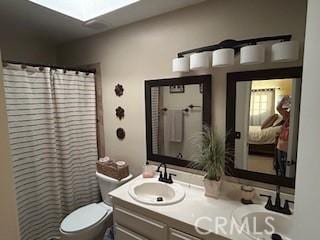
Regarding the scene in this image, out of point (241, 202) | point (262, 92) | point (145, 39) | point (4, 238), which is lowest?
point (241, 202)

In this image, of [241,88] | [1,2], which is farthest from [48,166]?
[241,88]

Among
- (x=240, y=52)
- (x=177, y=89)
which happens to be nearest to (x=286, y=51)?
(x=240, y=52)

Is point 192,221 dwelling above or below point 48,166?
below

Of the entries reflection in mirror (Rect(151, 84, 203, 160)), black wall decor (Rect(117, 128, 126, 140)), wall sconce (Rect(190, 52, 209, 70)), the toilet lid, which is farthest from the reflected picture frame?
the toilet lid

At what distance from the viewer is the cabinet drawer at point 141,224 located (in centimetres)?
144

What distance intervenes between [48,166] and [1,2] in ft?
4.99

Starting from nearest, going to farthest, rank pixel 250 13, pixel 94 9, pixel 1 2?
pixel 250 13
pixel 1 2
pixel 94 9

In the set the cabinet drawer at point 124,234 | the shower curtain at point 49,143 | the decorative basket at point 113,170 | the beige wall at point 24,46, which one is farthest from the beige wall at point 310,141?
the beige wall at point 24,46

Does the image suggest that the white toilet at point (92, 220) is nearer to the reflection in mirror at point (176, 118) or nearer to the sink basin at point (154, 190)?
the sink basin at point (154, 190)

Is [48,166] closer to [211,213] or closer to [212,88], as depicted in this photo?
[211,213]

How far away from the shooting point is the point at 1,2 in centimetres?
167

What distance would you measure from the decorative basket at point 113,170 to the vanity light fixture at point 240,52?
1.16 m

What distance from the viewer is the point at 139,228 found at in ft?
5.11

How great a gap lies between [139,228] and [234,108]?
1206mm
